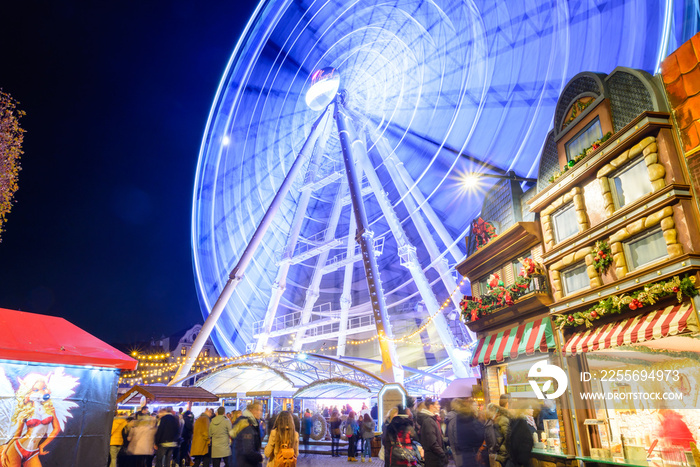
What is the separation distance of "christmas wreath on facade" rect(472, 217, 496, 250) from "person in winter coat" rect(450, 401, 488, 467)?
6.81 meters

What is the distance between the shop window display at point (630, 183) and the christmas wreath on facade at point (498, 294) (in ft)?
7.89

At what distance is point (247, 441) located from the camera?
19.1ft

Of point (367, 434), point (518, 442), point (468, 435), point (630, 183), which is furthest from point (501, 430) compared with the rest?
point (367, 434)

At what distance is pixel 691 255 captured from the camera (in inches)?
249

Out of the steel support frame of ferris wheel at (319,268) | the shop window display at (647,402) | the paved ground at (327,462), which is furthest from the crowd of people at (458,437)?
the steel support frame of ferris wheel at (319,268)

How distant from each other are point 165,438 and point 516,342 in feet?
24.1

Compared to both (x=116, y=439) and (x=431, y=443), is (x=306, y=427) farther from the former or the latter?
(x=431, y=443)

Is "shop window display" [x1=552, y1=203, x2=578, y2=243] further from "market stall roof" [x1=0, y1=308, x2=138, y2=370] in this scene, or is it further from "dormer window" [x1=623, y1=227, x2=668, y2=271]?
"market stall roof" [x1=0, y1=308, x2=138, y2=370]

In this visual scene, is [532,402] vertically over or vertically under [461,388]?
under

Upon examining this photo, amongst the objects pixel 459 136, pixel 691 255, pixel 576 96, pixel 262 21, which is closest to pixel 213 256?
pixel 262 21

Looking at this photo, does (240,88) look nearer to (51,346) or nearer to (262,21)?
(262,21)

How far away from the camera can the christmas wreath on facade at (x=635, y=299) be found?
643 cm

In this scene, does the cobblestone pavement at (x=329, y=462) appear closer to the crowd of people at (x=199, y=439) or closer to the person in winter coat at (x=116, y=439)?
the crowd of people at (x=199, y=439)

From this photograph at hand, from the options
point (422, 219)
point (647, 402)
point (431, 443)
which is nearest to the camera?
point (431, 443)
